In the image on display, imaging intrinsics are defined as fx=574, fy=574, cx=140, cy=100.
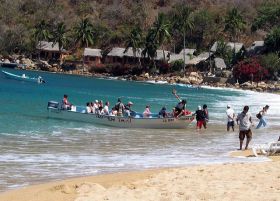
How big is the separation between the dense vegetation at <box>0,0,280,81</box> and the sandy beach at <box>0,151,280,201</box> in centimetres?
7262

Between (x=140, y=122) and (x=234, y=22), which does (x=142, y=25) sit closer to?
(x=234, y=22)

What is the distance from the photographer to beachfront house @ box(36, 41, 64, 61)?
11625 centimetres

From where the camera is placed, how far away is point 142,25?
419 feet

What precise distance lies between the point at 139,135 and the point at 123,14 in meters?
108

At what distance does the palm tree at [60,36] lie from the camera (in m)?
111

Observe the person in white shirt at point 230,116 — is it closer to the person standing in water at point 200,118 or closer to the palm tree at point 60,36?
the person standing in water at point 200,118

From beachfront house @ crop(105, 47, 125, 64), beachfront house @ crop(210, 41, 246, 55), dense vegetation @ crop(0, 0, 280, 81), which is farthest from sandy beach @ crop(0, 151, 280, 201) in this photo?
beachfront house @ crop(105, 47, 125, 64)

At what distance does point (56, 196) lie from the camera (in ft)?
39.5

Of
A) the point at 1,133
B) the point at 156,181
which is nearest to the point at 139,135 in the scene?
the point at 1,133

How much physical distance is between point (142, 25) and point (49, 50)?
22.8 meters

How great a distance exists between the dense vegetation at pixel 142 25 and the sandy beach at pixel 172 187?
2859 inches

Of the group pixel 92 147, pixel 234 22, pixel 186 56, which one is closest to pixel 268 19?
pixel 234 22

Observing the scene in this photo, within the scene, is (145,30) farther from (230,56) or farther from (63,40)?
(230,56)

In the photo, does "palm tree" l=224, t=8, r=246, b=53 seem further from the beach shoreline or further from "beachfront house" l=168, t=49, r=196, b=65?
the beach shoreline
